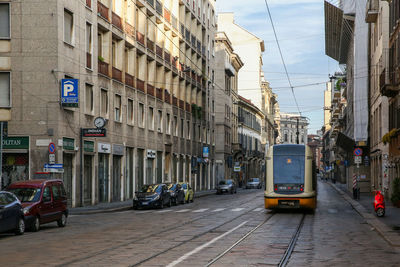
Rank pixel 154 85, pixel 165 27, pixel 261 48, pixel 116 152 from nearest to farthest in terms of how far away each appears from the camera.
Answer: pixel 116 152
pixel 154 85
pixel 165 27
pixel 261 48

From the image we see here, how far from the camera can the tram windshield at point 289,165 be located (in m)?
28.2

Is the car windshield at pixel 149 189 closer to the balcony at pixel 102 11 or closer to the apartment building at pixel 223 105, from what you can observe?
the balcony at pixel 102 11

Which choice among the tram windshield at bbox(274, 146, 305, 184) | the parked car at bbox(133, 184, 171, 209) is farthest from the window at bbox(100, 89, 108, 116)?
the tram windshield at bbox(274, 146, 305, 184)

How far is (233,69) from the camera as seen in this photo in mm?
87000

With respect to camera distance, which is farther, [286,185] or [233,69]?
[233,69]

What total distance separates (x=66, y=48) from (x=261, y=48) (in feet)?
287

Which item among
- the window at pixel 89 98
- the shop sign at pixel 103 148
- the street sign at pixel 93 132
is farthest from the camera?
the shop sign at pixel 103 148

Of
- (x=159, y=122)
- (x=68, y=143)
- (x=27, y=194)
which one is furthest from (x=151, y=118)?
(x=27, y=194)

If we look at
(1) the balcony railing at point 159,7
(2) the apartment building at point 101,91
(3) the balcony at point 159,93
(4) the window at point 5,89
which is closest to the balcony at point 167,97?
(2) the apartment building at point 101,91

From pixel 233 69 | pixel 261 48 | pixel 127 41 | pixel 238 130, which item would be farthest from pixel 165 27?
pixel 261 48

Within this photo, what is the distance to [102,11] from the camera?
38.9 meters

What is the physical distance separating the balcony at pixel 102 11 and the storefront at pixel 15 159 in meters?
9.70

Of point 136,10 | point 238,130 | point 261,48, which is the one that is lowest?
point 238,130

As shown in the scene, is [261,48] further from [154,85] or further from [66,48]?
[66,48]
